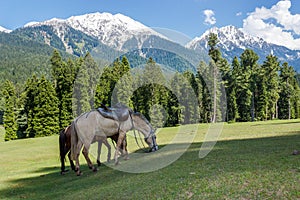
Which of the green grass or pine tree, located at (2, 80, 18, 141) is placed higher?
pine tree, located at (2, 80, 18, 141)

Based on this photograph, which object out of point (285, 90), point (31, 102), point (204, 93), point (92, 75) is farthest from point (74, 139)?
point (285, 90)

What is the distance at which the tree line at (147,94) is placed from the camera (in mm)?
49969

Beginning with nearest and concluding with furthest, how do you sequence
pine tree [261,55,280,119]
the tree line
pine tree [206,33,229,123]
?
the tree line, pine tree [206,33,229,123], pine tree [261,55,280,119]

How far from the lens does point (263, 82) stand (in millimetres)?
74000

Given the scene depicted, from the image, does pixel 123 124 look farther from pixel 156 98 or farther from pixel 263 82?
pixel 263 82

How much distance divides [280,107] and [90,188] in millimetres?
83696

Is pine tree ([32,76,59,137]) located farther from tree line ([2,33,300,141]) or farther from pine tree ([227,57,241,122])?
pine tree ([227,57,241,122])

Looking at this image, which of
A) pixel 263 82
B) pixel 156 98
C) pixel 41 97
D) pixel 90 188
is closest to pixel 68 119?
pixel 41 97

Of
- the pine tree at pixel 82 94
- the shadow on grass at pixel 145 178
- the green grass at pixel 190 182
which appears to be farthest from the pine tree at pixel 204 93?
the shadow on grass at pixel 145 178

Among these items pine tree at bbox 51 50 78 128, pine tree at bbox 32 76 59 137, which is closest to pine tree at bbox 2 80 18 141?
pine tree at bbox 32 76 59 137

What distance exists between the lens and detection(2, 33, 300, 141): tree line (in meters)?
50.0

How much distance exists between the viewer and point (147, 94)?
42.1 meters

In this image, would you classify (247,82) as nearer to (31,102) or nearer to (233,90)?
(233,90)

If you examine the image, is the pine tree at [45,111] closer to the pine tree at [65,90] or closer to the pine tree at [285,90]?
the pine tree at [65,90]
